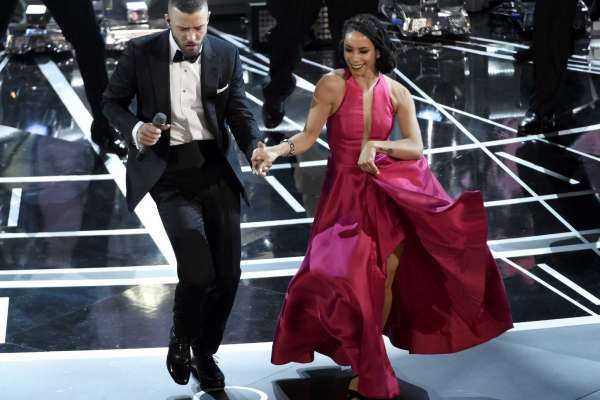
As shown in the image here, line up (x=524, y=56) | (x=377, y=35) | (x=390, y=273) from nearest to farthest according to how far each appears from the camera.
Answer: (x=377, y=35) < (x=390, y=273) < (x=524, y=56)

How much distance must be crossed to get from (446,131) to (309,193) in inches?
64.3

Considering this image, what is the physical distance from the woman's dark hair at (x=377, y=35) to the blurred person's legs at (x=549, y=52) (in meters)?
4.11

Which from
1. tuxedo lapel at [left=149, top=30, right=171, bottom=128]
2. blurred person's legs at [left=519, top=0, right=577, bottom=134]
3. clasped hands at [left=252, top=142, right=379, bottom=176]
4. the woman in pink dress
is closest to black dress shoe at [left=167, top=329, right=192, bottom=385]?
the woman in pink dress

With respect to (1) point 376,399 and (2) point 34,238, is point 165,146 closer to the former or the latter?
(1) point 376,399

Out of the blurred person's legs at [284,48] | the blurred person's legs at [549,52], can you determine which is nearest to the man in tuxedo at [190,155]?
the blurred person's legs at [284,48]

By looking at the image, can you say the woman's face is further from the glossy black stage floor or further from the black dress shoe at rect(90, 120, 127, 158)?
the black dress shoe at rect(90, 120, 127, 158)

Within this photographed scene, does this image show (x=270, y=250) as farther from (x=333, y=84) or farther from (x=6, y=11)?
(x=6, y=11)

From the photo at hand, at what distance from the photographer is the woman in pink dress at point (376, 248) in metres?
4.60

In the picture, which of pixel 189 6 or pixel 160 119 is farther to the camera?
pixel 189 6

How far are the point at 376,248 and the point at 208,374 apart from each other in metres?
0.93

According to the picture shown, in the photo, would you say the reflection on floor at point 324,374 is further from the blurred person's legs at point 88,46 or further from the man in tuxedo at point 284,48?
the man in tuxedo at point 284,48

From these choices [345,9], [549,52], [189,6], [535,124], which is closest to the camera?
[189,6]

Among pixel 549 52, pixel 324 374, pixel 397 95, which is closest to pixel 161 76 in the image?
pixel 397 95

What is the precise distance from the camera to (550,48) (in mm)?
8781
